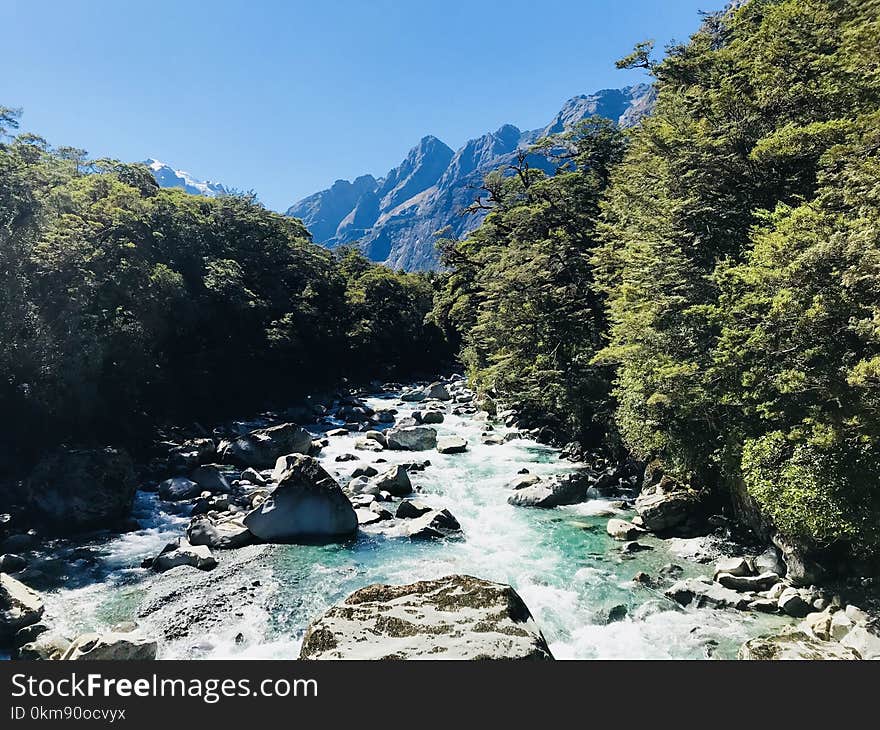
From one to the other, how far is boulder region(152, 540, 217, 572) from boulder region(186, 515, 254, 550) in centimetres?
51

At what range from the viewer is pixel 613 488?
71.6 feet

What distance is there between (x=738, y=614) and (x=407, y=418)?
2900cm

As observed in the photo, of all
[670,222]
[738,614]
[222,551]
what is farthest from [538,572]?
[670,222]

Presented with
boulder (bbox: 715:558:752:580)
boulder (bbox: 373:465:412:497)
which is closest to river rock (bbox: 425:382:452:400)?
boulder (bbox: 373:465:412:497)

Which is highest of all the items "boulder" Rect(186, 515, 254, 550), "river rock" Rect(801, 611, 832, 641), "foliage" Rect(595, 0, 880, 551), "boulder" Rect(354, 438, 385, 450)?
"foliage" Rect(595, 0, 880, 551)

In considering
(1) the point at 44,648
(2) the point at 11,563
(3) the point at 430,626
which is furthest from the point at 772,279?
(2) the point at 11,563

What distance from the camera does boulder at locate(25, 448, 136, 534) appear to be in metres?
18.6

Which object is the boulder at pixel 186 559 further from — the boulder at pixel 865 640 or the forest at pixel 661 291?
the boulder at pixel 865 640

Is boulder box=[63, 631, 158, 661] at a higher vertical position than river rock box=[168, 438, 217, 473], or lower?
lower

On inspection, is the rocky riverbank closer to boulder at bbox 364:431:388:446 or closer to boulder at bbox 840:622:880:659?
boulder at bbox 840:622:880:659

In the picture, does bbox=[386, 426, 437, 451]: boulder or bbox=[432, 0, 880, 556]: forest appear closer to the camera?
bbox=[432, 0, 880, 556]: forest

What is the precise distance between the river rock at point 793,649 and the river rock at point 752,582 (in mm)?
2509

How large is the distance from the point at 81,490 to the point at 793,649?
850 inches

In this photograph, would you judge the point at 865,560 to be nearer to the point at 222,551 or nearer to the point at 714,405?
the point at 714,405
